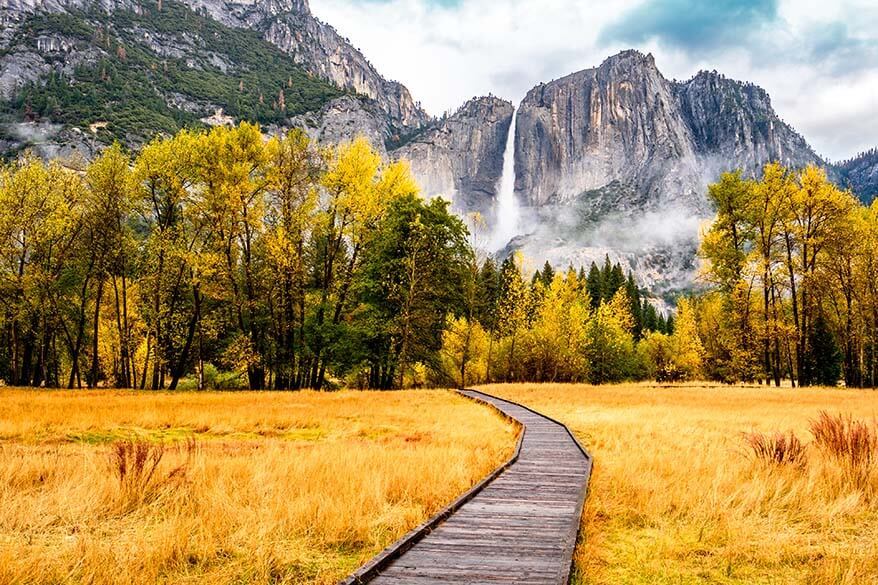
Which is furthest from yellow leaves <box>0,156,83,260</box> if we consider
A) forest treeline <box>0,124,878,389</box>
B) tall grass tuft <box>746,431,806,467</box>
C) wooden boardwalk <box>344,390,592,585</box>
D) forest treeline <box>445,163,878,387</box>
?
tall grass tuft <box>746,431,806,467</box>

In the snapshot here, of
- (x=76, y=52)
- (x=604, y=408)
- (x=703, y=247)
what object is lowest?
(x=604, y=408)

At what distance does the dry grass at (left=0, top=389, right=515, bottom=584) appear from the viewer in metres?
5.25

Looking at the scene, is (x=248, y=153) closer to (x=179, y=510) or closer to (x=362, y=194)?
(x=362, y=194)

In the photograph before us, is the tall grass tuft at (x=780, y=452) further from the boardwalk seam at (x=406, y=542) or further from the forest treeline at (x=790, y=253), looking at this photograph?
the forest treeline at (x=790, y=253)

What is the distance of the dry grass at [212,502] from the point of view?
5254mm

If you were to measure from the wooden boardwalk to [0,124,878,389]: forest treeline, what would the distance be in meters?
25.0

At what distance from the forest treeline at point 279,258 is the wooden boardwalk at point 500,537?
81.9 feet

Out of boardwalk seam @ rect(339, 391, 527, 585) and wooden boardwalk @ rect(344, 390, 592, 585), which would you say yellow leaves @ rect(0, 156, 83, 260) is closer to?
boardwalk seam @ rect(339, 391, 527, 585)

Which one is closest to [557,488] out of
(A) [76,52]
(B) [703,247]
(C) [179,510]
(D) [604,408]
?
(C) [179,510]

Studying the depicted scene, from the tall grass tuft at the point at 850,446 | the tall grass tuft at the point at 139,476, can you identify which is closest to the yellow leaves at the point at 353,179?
the tall grass tuft at the point at 139,476

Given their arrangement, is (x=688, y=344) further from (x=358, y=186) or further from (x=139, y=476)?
(x=139, y=476)

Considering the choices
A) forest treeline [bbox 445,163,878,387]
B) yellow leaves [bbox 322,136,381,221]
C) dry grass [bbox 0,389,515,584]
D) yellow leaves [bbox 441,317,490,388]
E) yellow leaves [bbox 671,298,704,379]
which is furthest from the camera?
yellow leaves [bbox 671,298,704,379]

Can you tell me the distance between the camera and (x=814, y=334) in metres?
53.2

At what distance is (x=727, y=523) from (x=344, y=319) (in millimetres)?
33231
